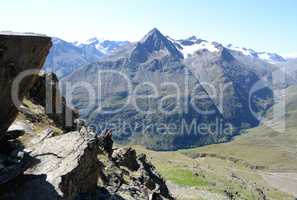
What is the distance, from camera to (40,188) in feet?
67.8

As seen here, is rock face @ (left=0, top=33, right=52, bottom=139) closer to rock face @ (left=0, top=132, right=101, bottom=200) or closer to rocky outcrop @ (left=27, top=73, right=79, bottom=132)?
rock face @ (left=0, top=132, right=101, bottom=200)

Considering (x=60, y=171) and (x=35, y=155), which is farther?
(x=35, y=155)

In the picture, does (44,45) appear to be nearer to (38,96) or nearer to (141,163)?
(38,96)

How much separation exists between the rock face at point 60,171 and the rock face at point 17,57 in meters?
3.31

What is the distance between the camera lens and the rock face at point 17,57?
1838 cm

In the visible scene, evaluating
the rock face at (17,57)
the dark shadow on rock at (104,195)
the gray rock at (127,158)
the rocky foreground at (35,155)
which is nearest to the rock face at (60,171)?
the rocky foreground at (35,155)

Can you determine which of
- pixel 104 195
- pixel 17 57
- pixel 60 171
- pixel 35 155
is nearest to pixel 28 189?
pixel 60 171

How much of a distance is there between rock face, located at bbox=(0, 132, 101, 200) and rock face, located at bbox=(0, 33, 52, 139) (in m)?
3.31

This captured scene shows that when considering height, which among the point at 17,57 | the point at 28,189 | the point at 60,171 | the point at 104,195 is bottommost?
the point at 104,195

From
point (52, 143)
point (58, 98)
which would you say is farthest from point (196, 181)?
point (52, 143)

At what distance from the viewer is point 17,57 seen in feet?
62.7

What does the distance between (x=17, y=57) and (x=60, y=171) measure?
624cm

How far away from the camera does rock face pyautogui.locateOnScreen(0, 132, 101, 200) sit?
20.6m

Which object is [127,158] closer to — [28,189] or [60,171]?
[60,171]
